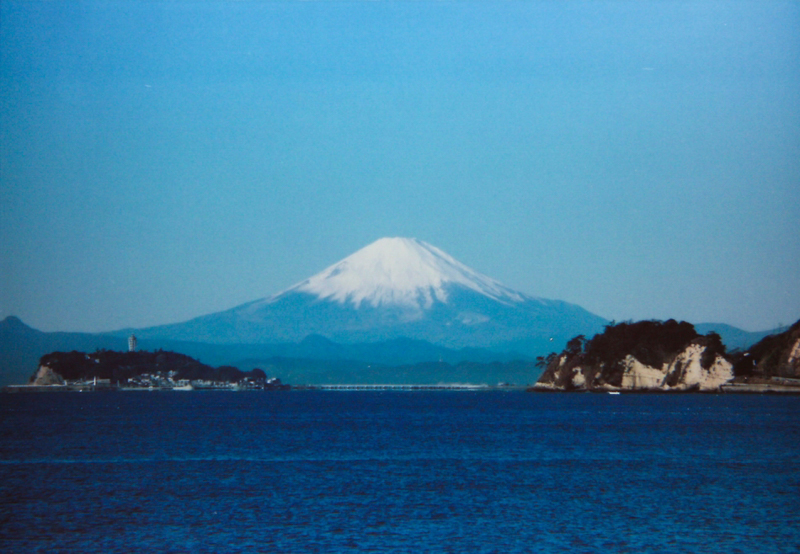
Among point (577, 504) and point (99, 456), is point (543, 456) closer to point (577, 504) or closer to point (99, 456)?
point (577, 504)

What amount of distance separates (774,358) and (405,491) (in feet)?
390

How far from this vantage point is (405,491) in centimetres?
4294

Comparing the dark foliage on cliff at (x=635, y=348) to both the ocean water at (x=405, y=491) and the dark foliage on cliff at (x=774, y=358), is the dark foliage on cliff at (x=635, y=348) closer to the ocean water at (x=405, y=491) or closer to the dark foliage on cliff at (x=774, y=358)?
the dark foliage on cliff at (x=774, y=358)

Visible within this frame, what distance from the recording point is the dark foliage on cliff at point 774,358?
13938 cm

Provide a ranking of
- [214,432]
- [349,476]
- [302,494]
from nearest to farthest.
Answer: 1. [302,494]
2. [349,476]
3. [214,432]

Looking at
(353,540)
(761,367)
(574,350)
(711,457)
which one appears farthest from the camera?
(574,350)

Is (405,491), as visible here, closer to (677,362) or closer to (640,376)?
(677,362)

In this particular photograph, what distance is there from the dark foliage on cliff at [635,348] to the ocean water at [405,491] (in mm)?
81008

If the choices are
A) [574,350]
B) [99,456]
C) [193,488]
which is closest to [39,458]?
[99,456]

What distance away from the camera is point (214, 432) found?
80.4 m

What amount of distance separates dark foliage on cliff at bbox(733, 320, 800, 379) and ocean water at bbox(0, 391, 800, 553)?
216ft

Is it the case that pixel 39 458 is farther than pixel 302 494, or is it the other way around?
pixel 39 458

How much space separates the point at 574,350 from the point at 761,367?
42.9 metres

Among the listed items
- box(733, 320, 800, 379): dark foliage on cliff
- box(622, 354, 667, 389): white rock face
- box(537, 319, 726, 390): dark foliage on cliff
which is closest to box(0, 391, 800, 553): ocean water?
box(733, 320, 800, 379): dark foliage on cliff
